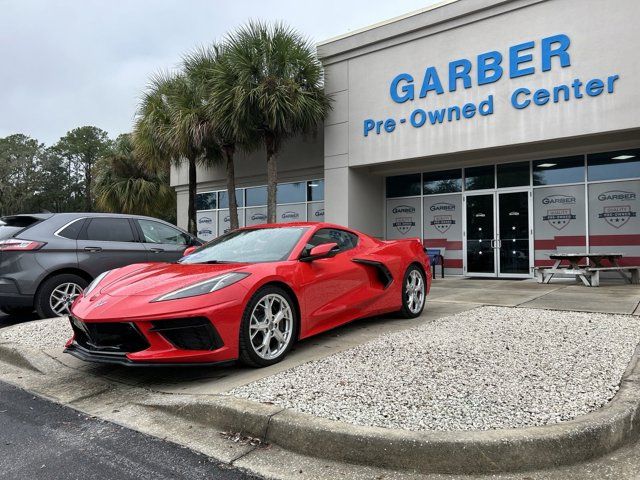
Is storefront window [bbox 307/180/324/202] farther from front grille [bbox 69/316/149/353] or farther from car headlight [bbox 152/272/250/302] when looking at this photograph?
front grille [bbox 69/316/149/353]

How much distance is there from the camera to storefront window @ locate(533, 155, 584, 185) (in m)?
11.4

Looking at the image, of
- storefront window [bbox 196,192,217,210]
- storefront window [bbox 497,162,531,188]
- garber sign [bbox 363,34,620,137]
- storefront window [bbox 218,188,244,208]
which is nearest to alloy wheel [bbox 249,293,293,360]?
garber sign [bbox 363,34,620,137]

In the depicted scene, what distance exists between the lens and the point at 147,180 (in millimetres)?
21297

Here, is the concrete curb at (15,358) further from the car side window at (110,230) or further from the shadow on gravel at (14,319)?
the car side window at (110,230)

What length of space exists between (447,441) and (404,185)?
39.4ft

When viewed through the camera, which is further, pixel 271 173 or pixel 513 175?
pixel 271 173

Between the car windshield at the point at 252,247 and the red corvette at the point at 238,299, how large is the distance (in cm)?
1

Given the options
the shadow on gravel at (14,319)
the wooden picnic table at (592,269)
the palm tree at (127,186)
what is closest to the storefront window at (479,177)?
the wooden picnic table at (592,269)

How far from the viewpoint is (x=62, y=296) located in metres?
6.58

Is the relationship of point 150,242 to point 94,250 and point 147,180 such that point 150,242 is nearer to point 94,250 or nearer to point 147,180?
point 94,250

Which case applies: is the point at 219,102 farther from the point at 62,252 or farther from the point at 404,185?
the point at 62,252

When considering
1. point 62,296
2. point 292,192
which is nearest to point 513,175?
point 292,192

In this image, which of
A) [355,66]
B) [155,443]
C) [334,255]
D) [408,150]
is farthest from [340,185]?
[155,443]

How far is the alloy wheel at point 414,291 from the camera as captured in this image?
5945 millimetres
